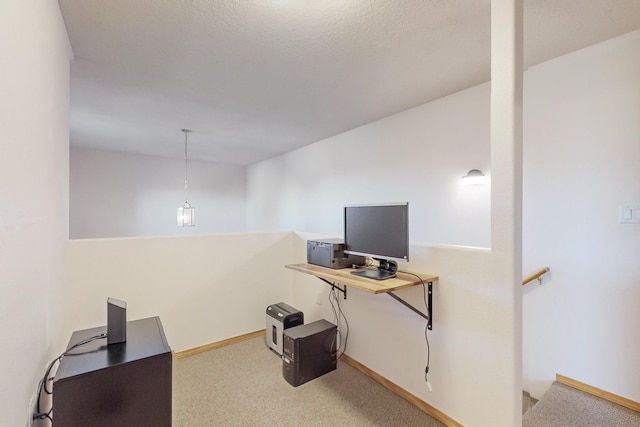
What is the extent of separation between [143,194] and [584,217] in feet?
21.2

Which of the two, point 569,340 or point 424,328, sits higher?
point 424,328

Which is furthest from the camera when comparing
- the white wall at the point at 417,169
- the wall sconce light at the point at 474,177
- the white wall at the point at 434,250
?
the white wall at the point at 417,169

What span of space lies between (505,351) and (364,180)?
2619 mm

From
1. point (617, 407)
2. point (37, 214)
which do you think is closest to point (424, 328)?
point (617, 407)

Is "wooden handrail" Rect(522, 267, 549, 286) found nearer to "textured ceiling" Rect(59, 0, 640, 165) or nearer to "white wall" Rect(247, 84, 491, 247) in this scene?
"white wall" Rect(247, 84, 491, 247)

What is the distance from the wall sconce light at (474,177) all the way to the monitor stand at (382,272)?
121 centimetres

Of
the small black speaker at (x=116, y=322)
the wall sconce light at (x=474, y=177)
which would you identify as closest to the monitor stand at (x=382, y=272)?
the wall sconce light at (x=474, y=177)

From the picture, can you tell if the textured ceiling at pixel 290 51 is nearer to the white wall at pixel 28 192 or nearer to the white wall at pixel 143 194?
the white wall at pixel 28 192

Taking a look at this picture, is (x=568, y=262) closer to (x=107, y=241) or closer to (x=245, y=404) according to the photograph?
(x=245, y=404)

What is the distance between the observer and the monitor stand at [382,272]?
1.92m

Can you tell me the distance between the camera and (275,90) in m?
2.75

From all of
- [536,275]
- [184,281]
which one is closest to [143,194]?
[184,281]

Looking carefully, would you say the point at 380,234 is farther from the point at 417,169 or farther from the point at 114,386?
the point at 114,386

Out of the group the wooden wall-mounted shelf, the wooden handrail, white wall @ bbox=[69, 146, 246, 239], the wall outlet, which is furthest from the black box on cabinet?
white wall @ bbox=[69, 146, 246, 239]
